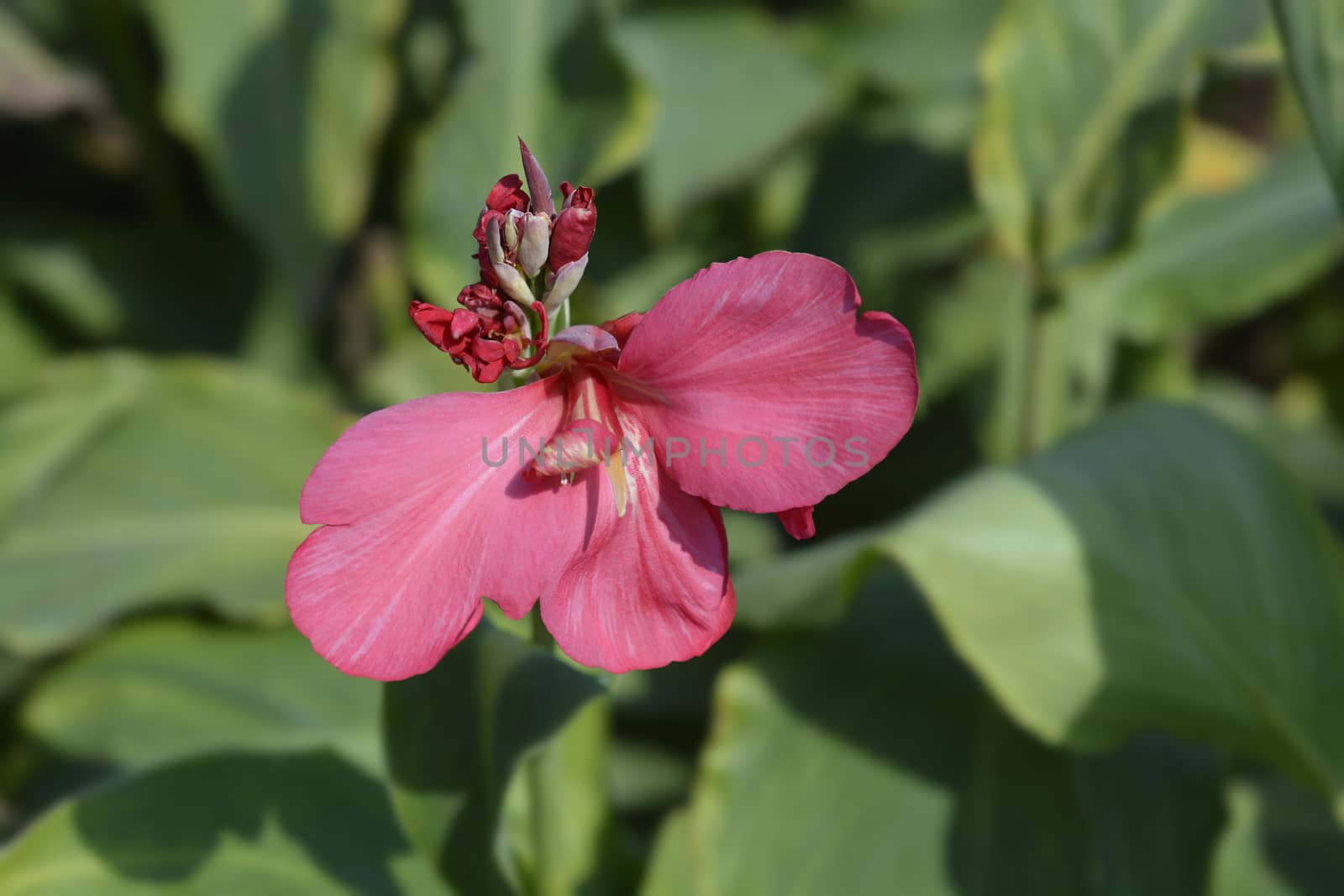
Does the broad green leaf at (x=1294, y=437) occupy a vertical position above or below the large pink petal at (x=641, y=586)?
below

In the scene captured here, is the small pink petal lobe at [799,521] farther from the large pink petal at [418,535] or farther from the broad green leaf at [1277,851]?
the broad green leaf at [1277,851]

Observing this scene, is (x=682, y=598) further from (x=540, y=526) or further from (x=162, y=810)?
(x=162, y=810)

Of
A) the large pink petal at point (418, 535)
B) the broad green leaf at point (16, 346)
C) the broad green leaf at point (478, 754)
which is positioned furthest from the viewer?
the broad green leaf at point (16, 346)

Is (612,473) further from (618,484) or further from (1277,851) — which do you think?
(1277,851)

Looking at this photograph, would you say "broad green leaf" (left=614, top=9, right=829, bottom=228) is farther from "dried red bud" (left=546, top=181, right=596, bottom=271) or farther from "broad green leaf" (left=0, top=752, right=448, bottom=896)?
"dried red bud" (left=546, top=181, right=596, bottom=271)

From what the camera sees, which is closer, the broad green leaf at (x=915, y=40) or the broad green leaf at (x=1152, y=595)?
the broad green leaf at (x=1152, y=595)

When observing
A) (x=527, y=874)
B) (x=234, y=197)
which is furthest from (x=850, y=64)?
(x=527, y=874)

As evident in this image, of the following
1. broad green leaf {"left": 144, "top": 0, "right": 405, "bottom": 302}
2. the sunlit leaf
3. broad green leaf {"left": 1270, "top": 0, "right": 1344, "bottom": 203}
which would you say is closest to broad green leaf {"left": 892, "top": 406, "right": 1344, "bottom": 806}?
broad green leaf {"left": 1270, "top": 0, "right": 1344, "bottom": 203}

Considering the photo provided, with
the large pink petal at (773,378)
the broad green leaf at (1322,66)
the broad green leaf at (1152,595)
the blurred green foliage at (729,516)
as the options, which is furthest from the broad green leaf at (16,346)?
the broad green leaf at (1322,66)
